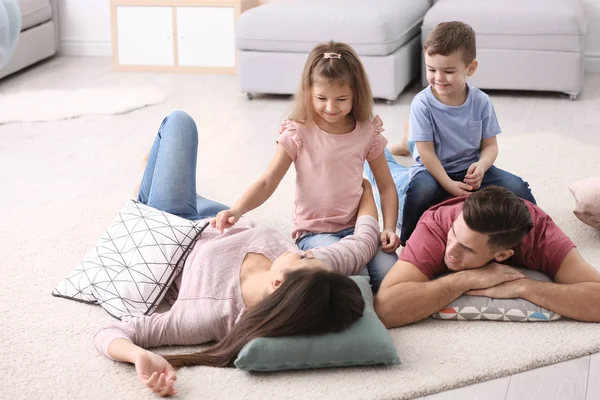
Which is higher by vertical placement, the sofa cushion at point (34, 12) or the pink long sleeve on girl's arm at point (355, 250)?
the sofa cushion at point (34, 12)

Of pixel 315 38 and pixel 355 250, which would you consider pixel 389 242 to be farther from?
pixel 315 38

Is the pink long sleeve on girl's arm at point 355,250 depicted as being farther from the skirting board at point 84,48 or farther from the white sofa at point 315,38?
the skirting board at point 84,48

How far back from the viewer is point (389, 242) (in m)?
2.43

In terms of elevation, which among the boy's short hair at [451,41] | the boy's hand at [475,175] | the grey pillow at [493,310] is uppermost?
the boy's short hair at [451,41]

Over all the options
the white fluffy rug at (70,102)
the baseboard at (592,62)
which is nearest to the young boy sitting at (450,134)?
the white fluffy rug at (70,102)

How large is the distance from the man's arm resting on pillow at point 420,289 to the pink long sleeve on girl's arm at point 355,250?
10 cm

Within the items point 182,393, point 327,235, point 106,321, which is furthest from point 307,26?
point 182,393

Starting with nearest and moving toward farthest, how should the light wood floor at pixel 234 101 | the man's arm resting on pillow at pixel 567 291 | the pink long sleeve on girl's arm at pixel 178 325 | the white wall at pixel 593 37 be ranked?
1. the pink long sleeve on girl's arm at pixel 178 325
2. the man's arm resting on pillow at pixel 567 291
3. the light wood floor at pixel 234 101
4. the white wall at pixel 593 37

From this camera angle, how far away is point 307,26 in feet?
14.8

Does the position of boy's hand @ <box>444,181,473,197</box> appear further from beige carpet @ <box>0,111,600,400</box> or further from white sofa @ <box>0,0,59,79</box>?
white sofa @ <box>0,0,59,79</box>

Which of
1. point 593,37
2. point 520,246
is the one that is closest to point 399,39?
point 593,37

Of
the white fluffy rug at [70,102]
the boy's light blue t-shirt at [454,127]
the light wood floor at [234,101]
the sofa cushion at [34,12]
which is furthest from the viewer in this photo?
the sofa cushion at [34,12]

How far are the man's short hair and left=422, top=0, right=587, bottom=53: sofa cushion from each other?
253 centimetres

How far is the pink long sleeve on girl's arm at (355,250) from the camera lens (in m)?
2.25
